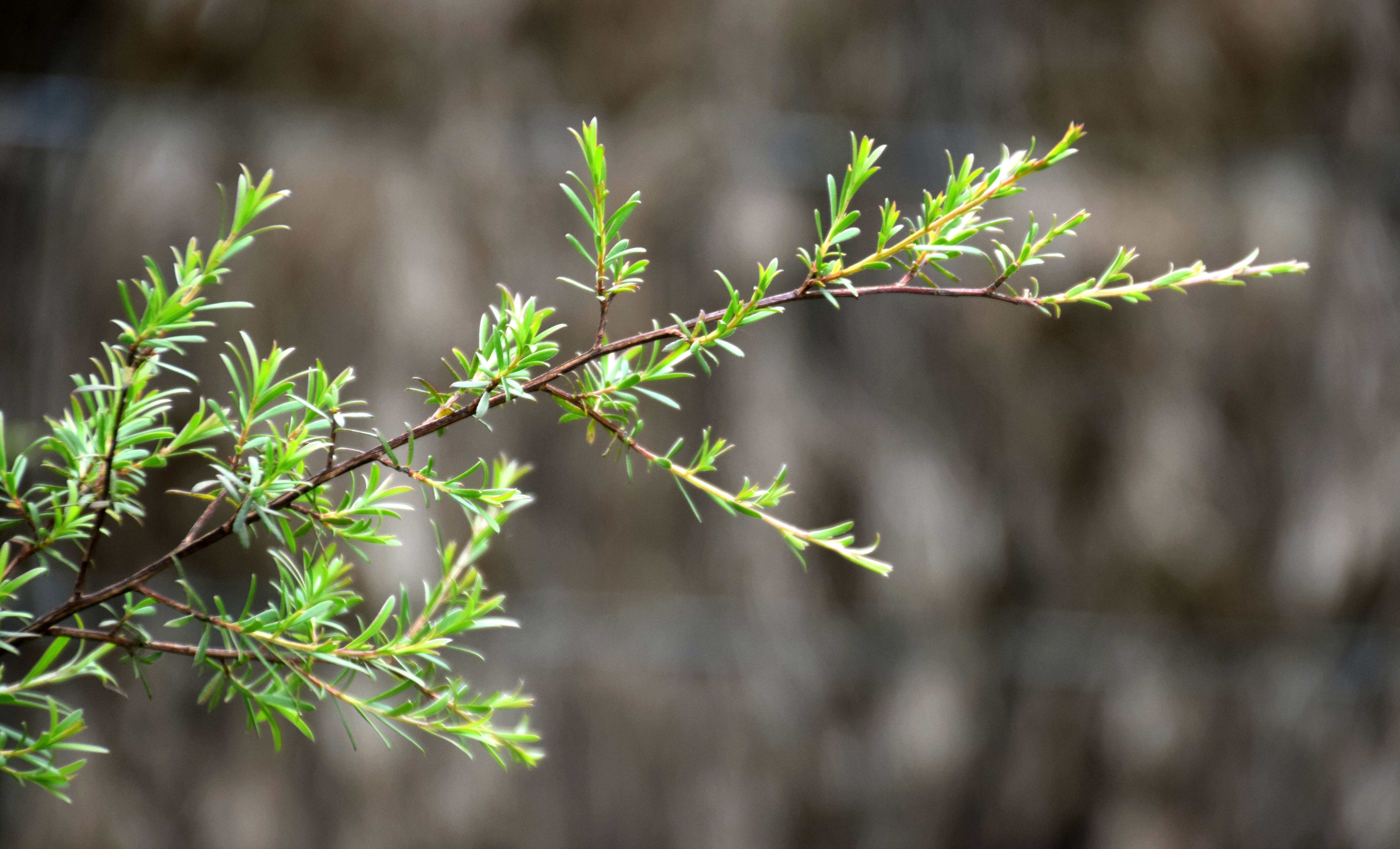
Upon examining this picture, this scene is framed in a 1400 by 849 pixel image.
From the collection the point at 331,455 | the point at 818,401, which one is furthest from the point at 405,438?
the point at 818,401

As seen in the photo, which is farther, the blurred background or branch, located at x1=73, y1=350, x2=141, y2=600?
the blurred background

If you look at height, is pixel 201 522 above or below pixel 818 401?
below

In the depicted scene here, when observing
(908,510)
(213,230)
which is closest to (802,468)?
(908,510)

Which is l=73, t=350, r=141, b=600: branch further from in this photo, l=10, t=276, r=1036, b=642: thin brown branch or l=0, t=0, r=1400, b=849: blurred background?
l=0, t=0, r=1400, b=849: blurred background

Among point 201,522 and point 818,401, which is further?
point 818,401

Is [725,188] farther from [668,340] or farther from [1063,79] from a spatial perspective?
[668,340]

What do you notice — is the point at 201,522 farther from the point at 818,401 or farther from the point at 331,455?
the point at 818,401

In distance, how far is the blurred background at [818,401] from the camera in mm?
781

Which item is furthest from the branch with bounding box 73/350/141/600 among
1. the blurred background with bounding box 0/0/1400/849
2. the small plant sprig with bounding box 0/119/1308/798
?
the blurred background with bounding box 0/0/1400/849

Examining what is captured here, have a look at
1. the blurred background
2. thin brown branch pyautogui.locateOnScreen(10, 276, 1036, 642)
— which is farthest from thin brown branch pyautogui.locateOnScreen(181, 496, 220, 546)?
the blurred background

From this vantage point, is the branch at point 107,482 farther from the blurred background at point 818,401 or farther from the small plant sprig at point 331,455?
the blurred background at point 818,401

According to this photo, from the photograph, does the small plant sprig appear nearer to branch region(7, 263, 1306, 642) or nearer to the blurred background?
branch region(7, 263, 1306, 642)

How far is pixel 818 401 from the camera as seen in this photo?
0.85 metres

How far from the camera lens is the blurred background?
2.56ft
